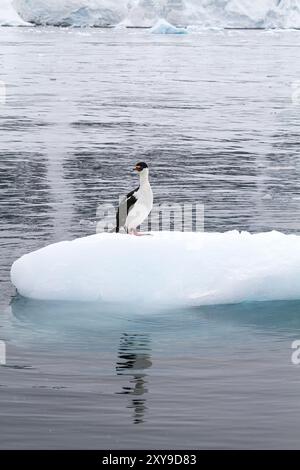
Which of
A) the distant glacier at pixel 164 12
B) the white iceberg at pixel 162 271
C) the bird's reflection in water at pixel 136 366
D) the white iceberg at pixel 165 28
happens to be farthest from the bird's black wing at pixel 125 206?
the distant glacier at pixel 164 12

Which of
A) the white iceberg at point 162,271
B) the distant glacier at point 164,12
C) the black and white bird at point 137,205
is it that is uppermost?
the distant glacier at point 164,12

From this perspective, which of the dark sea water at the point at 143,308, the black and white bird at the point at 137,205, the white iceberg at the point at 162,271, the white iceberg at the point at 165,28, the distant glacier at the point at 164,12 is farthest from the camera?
the distant glacier at the point at 164,12

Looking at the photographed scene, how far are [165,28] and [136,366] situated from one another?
102 m

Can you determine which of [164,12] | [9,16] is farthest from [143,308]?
[9,16]

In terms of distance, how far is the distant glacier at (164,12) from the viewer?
11650cm

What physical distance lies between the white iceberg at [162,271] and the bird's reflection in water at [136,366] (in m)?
1.11

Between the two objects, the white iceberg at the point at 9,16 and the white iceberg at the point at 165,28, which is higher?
the white iceberg at the point at 9,16

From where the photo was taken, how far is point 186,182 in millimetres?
21297

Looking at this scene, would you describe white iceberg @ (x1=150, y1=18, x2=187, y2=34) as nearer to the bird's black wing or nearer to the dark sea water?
the dark sea water

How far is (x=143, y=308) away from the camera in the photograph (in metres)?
11.1

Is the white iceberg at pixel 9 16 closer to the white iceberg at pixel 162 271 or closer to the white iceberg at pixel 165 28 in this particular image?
the white iceberg at pixel 165 28

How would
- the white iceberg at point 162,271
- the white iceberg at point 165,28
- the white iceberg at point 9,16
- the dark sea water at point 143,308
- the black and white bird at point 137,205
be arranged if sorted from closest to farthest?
the dark sea water at point 143,308
the white iceberg at point 162,271
the black and white bird at point 137,205
the white iceberg at point 165,28
the white iceberg at point 9,16

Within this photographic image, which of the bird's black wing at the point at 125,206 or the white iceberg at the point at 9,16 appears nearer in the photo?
the bird's black wing at the point at 125,206
